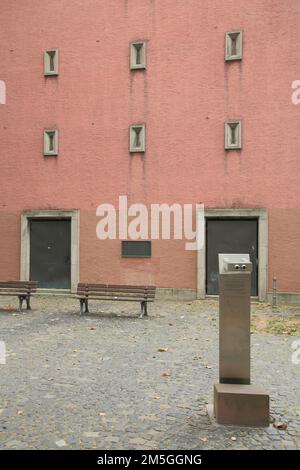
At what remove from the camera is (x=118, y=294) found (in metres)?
11.8

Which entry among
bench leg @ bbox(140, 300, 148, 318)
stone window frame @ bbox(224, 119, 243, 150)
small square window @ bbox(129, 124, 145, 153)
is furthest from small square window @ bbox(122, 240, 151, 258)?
stone window frame @ bbox(224, 119, 243, 150)

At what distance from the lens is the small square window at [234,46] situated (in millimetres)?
14719

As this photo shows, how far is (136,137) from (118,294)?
6.66 metres

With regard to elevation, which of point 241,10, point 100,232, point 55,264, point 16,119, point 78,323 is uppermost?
point 241,10

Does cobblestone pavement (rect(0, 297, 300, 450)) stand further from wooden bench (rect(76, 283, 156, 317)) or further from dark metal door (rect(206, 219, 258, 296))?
dark metal door (rect(206, 219, 258, 296))

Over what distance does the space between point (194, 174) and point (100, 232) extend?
4.14 metres

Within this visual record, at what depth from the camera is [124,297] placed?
12320 mm

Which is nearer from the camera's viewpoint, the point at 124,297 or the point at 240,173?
the point at 124,297

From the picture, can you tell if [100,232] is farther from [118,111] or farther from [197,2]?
[197,2]

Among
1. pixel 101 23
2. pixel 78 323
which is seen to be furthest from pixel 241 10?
pixel 78 323

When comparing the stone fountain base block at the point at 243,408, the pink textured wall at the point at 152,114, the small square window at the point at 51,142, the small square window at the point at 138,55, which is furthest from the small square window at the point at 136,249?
the stone fountain base block at the point at 243,408

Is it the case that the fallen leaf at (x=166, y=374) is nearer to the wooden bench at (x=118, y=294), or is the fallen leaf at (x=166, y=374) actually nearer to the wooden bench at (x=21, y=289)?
the wooden bench at (x=118, y=294)

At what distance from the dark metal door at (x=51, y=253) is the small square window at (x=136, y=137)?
12.9ft
